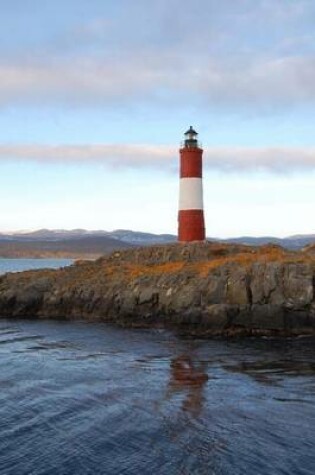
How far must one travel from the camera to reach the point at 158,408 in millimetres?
19969

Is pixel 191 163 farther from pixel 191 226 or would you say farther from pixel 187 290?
pixel 187 290

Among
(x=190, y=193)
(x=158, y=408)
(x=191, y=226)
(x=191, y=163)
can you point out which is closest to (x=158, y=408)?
(x=158, y=408)

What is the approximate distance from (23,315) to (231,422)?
29.5 meters

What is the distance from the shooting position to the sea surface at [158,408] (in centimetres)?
1545

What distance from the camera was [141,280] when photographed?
4134cm

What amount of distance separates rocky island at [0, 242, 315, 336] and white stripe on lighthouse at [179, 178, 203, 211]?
4188mm

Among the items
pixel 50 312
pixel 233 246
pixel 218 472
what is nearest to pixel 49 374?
pixel 218 472

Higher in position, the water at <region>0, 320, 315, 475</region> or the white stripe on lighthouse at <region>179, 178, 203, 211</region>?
the white stripe on lighthouse at <region>179, 178, 203, 211</region>

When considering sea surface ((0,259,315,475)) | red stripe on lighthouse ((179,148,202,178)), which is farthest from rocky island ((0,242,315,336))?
red stripe on lighthouse ((179,148,202,178))

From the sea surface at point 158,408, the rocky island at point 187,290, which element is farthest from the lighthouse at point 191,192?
the sea surface at point 158,408

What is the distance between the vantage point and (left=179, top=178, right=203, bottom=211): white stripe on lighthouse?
1994 inches

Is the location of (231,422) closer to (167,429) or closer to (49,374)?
(167,429)

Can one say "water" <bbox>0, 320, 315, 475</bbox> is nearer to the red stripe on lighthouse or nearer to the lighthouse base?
the lighthouse base

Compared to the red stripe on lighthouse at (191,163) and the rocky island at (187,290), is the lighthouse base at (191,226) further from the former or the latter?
the red stripe on lighthouse at (191,163)
